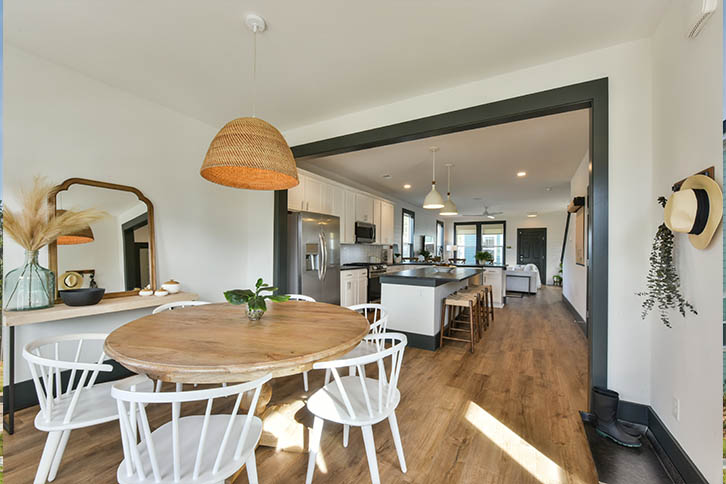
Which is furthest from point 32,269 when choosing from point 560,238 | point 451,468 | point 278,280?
point 560,238

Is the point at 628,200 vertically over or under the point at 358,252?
over

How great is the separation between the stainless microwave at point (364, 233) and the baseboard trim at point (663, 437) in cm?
444

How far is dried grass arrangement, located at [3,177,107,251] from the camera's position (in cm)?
239

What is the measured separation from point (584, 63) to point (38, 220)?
416 centimetres

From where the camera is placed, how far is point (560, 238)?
10.8 metres

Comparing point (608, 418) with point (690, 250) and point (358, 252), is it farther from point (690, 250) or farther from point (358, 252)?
point (358, 252)

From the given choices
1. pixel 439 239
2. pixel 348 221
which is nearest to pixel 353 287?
pixel 348 221

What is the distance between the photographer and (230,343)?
5.44 feet

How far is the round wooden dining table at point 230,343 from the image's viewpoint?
141 centimetres

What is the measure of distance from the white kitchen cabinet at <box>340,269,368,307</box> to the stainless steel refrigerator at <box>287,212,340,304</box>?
18 centimetres

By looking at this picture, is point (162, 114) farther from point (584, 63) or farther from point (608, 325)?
point (608, 325)

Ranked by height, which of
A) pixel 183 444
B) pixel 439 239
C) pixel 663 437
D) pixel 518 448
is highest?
pixel 439 239

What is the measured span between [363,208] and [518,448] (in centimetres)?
482

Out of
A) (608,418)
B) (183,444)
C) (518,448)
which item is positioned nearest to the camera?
(183,444)
